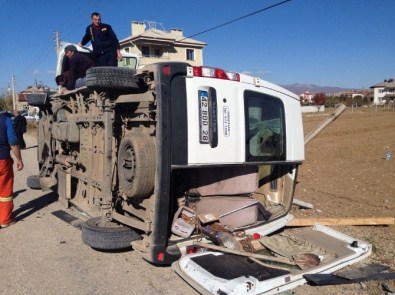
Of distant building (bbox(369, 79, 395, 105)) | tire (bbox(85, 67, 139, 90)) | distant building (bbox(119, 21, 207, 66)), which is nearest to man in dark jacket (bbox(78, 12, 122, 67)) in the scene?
tire (bbox(85, 67, 139, 90))

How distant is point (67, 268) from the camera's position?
4496mm

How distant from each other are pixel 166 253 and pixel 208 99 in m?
1.59

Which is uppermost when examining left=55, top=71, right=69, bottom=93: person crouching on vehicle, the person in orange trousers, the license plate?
left=55, top=71, right=69, bottom=93: person crouching on vehicle

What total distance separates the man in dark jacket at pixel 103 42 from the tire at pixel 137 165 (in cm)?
343

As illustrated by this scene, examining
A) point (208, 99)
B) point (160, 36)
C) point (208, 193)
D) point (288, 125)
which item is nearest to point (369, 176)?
point (288, 125)

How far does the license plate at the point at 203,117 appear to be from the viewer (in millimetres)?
4102

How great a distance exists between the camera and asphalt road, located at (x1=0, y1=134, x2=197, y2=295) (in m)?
3.99

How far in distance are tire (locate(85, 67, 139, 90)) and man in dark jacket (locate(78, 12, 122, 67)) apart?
3.09m

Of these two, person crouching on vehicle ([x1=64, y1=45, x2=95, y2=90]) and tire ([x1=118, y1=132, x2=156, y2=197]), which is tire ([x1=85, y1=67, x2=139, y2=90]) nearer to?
tire ([x1=118, y1=132, x2=156, y2=197])

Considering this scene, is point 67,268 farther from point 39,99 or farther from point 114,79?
point 39,99

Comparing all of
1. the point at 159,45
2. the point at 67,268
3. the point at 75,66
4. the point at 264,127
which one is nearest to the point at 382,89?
the point at 159,45

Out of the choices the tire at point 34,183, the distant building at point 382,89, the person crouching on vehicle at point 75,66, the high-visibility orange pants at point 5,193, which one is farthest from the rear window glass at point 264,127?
the distant building at point 382,89

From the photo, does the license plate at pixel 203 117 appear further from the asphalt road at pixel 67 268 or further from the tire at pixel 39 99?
the tire at pixel 39 99

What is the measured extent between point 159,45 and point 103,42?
47973mm
